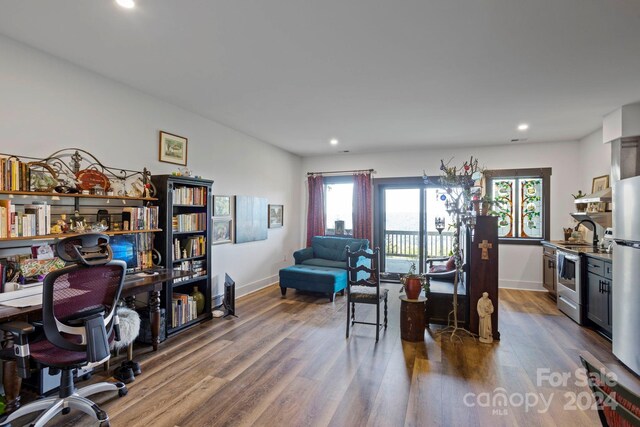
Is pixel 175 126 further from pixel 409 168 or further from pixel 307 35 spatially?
pixel 409 168

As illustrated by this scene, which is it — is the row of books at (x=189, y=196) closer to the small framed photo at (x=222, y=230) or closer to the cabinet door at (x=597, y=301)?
the small framed photo at (x=222, y=230)

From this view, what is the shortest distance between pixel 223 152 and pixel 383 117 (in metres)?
2.47

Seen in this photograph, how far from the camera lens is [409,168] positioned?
6.54 m

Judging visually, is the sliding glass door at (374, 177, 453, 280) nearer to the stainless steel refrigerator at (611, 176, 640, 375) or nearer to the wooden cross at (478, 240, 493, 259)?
the wooden cross at (478, 240, 493, 259)

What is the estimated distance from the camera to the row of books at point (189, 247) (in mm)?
3781

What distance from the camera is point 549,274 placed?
17.1 feet

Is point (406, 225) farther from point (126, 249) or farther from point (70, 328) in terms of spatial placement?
point (70, 328)

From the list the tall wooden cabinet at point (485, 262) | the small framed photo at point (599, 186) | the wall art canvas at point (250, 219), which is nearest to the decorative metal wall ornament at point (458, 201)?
the tall wooden cabinet at point (485, 262)

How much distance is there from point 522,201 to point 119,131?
6515 mm

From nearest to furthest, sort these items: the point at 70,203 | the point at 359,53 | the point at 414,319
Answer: the point at 359,53 → the point at 70,203 → the point at 414,319

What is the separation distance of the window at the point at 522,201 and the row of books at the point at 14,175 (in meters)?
6.31

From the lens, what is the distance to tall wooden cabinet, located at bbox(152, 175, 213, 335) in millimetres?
3547

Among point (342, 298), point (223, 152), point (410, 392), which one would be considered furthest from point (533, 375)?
point (223, 152)

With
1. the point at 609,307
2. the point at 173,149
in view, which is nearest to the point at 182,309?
the point at 173,149
